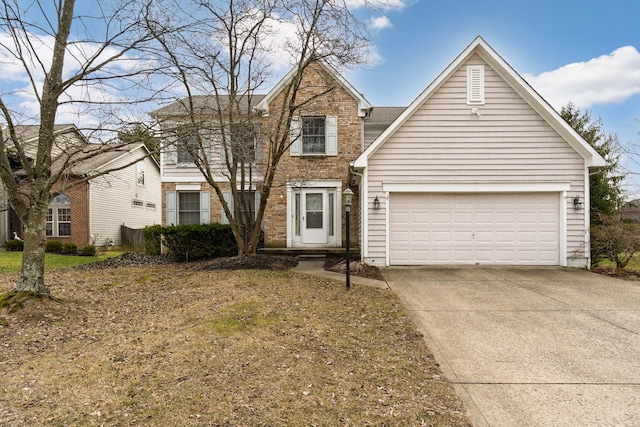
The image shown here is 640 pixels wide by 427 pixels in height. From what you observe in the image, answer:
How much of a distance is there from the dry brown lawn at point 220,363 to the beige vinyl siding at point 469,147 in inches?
183

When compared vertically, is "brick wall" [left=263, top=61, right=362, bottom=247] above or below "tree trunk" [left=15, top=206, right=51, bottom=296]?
above

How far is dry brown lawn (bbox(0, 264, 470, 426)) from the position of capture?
3.01 metres

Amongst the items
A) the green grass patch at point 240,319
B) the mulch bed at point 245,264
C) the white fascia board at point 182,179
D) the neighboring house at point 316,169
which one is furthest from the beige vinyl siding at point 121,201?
the green grass patch at point 240,319

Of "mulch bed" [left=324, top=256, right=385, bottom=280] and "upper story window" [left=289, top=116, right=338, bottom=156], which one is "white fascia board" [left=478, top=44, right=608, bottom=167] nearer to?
"upper story window" [left=289, top=116, right=338, bottom=156]

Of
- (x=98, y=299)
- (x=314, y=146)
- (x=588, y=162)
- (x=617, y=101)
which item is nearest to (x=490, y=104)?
(x=588, y=162)

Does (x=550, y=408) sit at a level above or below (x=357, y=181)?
below

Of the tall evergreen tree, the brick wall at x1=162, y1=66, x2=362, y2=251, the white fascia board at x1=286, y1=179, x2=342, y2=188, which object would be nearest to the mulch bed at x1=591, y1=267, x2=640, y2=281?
the tall evergreen tree

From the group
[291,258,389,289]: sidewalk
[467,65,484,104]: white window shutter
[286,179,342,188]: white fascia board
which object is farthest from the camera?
[286,179,342,188]: white fascia board

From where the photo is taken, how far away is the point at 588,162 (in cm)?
1041

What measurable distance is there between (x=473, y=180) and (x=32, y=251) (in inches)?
403

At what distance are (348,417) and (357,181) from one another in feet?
32.7

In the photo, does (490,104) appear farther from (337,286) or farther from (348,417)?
(348,417)

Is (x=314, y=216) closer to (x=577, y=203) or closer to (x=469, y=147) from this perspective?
(x=469, y=147)

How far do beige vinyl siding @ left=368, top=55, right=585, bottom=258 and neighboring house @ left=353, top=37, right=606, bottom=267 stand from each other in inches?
1.1
